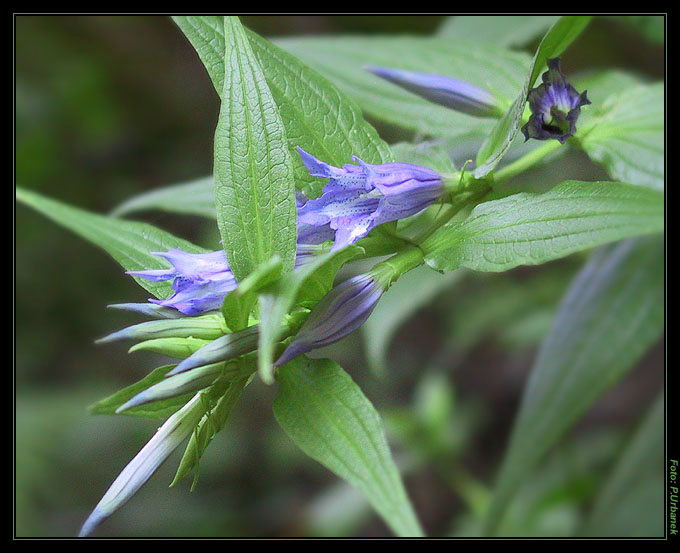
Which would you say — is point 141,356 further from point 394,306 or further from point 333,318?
point 333,318

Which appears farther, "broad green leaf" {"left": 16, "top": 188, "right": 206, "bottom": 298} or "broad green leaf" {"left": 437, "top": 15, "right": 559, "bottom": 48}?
"broad green leaf" {"left": 437, "top": 15, "right": 559, "bottom": 48}

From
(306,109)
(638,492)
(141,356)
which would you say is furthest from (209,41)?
(141,356)

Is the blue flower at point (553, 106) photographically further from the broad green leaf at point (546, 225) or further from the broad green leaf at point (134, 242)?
the broad green leaf at point (134, 242)

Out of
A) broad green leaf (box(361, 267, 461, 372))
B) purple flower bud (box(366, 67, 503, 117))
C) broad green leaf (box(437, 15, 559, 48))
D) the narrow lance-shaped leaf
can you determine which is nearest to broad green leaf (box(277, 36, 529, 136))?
purple flower bud (box(366, 67, 503, 117))

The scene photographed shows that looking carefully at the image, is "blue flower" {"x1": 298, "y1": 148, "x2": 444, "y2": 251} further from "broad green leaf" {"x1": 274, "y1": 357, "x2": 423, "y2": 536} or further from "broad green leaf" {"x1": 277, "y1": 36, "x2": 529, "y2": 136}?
"broad green leaf" {"x1": 277, "y1": 36, "x2": 529, "y2": 136}

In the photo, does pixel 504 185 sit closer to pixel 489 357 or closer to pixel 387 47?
pixel 387 47

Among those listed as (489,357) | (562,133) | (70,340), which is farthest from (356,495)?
(562,133)
